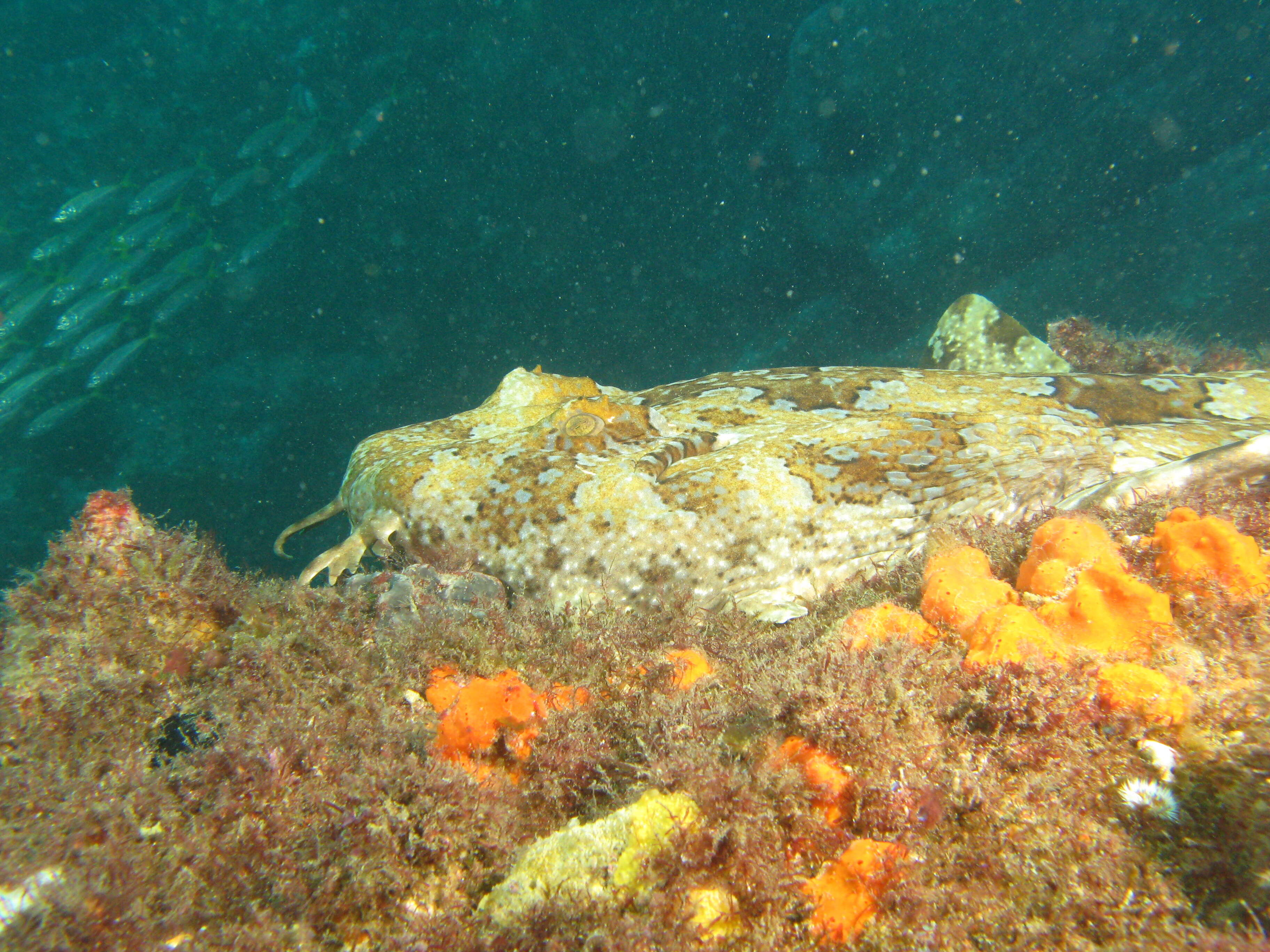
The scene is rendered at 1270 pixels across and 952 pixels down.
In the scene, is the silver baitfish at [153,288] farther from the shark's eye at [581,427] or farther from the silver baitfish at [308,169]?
the shark's eye at [581,427]

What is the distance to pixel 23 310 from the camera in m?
17.0

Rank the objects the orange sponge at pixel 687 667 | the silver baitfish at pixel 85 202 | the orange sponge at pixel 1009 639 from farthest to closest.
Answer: the silver baitfish at pixel 85 202 < the orange sponge at pixel 687 667 < the orange sponge at pixel 1009 639

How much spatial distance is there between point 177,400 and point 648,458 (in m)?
21.7

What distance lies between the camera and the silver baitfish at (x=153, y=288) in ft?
57.9

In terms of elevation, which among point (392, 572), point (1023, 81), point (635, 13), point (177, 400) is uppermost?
point (635, 13)

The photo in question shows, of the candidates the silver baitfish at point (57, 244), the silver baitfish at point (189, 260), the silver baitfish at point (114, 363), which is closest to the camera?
the silver baitfish at point (57, 244)

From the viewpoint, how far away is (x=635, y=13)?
1581 centimetres

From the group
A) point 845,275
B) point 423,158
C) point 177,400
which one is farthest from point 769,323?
point 177,400

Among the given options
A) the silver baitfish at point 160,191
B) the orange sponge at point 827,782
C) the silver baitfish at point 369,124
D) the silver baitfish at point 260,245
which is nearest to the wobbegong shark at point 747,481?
the orange sponge at point 827,782

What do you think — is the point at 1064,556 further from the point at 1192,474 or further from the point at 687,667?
the point at 687,667

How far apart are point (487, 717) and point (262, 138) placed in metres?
21.5

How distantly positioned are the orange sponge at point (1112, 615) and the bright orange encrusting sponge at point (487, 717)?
2.44 metres

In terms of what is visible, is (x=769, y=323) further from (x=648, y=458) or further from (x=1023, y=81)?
(x=648, y=458)

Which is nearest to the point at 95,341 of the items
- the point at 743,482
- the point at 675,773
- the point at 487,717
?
the point at 743,482
